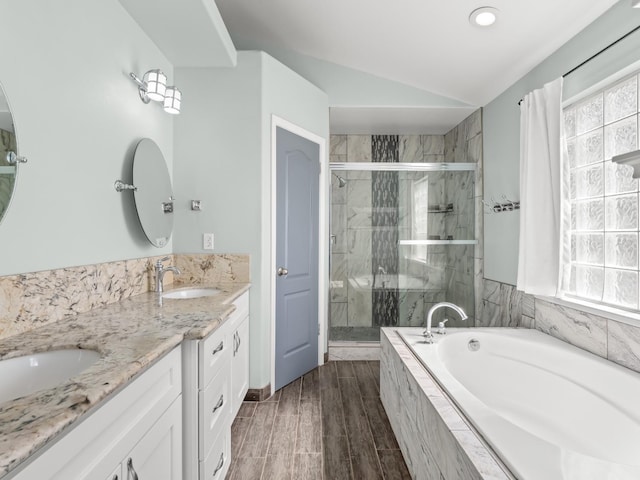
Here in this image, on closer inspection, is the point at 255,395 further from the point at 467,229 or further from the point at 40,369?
the point at 467,229

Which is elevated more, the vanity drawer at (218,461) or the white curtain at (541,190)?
the white curtain at (541,190)

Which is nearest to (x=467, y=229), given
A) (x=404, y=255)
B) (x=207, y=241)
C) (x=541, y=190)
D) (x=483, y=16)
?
(x=404, y=255)

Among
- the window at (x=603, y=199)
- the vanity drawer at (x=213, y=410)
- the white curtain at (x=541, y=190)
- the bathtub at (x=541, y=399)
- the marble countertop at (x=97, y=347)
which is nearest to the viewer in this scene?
the marble countertop at (x=97, y=347)

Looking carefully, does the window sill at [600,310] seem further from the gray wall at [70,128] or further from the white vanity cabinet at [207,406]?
the gray wall at [70,128]

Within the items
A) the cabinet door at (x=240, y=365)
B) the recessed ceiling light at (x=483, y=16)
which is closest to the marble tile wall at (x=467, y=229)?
the recessed ceiling light at (x=483, y=16)

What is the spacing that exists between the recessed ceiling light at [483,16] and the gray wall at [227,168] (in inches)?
55.8

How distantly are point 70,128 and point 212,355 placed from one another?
1135 millimetres

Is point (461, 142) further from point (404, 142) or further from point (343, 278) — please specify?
point (343, 278)

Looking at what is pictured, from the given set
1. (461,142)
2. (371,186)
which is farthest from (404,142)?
(371,186)

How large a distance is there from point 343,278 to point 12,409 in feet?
9.58

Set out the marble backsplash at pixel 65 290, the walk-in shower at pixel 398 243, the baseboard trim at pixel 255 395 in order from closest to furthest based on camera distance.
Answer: the marble backsplash at pixel 65 290, the baseboard trim at pixel 255 395, the walk-in shower at pixel 398 243

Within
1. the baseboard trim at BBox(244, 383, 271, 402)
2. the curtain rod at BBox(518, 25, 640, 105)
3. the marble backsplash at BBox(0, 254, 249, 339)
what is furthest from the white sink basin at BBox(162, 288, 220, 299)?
the curtain rod at BBox(518, 25, 640, 105)

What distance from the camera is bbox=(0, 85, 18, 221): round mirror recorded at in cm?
113

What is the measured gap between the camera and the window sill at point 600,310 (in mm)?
1734
